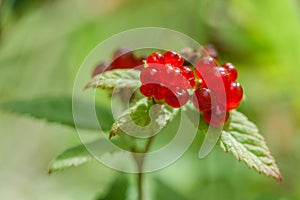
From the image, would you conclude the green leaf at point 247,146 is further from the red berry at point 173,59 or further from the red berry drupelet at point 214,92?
the red berry at point 173,59

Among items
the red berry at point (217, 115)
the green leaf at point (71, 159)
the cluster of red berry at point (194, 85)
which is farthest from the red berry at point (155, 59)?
the green leaf at point (71, 159)

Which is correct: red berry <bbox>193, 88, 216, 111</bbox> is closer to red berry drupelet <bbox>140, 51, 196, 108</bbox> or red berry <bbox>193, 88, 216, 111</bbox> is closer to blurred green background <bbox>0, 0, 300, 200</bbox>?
red berry drupelet <bbox>140, 51, 196, 108</bbox>

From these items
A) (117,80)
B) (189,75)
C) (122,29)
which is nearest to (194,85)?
(189,75)

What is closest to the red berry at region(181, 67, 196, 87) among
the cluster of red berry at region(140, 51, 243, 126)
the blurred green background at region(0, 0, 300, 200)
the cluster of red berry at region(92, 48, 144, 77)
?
the cluster of red berry at region(140, 51, 243, 126)

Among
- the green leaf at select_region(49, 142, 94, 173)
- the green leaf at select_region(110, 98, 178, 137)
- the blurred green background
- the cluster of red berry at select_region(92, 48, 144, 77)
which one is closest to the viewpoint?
the green leaf at select_region(110, 98, 178, 137)

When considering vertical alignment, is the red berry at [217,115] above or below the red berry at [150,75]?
below

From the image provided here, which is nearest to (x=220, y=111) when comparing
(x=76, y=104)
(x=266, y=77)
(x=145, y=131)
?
(x=145, y=131)
